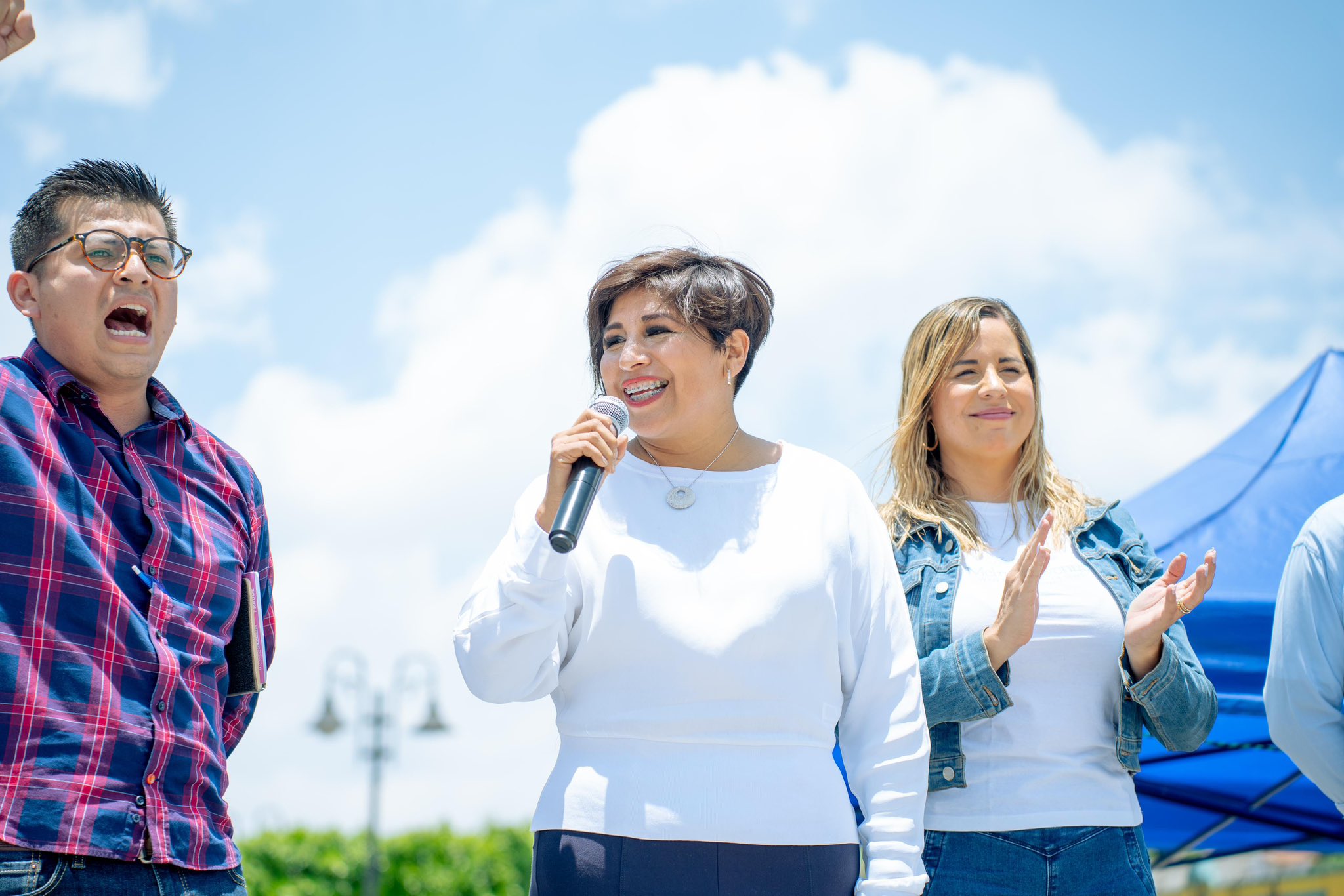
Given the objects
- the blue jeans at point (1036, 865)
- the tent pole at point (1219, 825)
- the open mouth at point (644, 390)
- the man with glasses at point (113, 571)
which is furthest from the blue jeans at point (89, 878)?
the tent pole at point (1219, 825)

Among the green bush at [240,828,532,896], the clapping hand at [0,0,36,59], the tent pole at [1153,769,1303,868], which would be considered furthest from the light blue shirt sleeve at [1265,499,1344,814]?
the green bush at [240,828,532,896]

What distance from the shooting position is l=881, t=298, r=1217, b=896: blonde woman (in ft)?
7.99

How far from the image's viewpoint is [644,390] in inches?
97.0

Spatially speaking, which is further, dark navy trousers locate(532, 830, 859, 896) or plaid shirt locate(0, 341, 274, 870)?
dark navy trousers locate(532, 830, 859, 896)

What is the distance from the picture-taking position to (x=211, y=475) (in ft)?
7.54

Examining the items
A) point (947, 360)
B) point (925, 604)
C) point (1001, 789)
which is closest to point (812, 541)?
point (925, 604)

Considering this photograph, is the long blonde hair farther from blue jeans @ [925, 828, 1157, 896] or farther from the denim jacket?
blue jeans @ [925, 828, 1157, 896]

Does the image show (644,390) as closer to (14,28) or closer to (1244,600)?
(14,28)

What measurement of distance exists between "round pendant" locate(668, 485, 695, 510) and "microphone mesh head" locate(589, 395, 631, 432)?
164 mm

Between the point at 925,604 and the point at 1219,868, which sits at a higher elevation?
the point at 925,604

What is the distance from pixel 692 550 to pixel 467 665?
46 cm

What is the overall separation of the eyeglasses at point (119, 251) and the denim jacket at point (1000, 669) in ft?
5.50

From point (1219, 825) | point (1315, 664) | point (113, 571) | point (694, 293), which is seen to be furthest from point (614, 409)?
point (1219, 825)

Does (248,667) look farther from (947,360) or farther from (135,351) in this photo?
(947,360)
